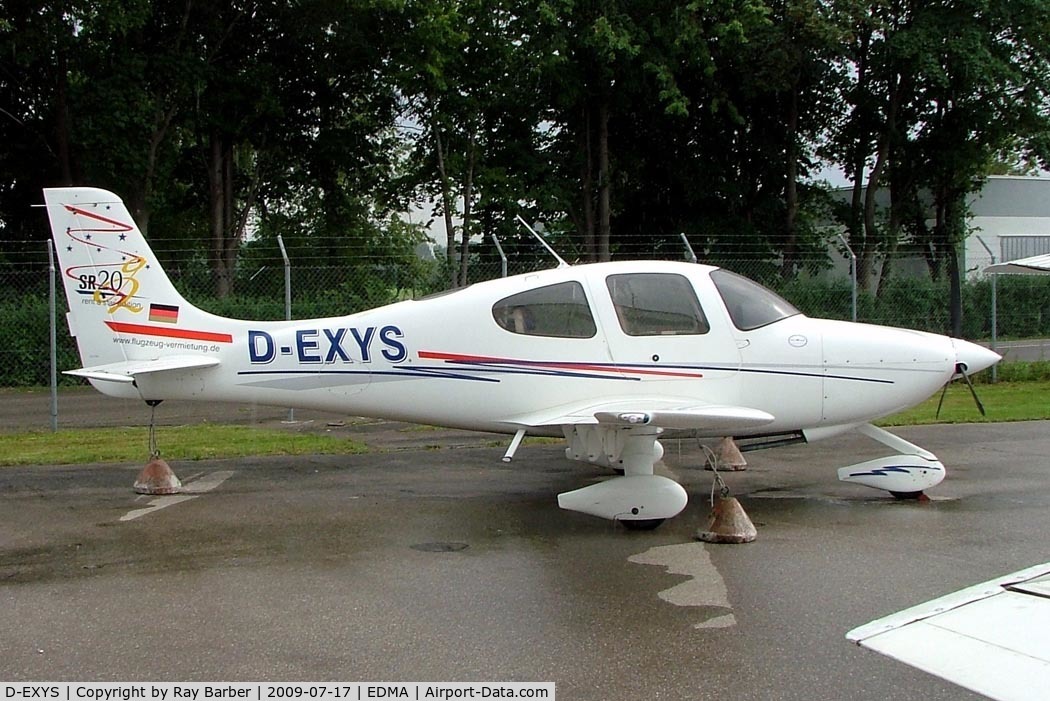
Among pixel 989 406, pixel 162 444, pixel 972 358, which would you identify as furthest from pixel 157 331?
pixel 989 406

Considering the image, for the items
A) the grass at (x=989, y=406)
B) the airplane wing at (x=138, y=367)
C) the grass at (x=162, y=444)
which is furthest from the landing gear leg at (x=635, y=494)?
the grass at (x=989, y=406)

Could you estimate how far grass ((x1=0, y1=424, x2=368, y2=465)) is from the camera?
36.8ft

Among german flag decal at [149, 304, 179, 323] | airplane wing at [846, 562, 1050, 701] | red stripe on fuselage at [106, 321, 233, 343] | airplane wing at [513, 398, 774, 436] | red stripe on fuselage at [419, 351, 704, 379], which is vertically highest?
german flag decal at [149, 304, 179, 323]

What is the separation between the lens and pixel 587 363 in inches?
323

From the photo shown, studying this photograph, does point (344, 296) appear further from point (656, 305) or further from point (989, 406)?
point (989, 406)

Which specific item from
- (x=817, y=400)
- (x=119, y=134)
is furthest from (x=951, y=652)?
(x=119, y=134)

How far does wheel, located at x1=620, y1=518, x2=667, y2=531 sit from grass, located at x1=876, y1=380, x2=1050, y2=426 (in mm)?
5791

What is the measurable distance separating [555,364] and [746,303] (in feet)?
5.62

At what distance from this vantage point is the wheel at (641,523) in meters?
7.55

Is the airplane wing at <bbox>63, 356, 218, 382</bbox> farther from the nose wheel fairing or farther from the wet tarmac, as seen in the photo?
the nose wheel fairing

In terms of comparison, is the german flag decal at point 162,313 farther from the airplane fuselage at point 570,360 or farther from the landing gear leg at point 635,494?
the landing gear leg at point 635,494
